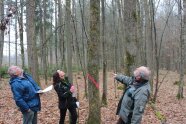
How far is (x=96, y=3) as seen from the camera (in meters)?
8.20

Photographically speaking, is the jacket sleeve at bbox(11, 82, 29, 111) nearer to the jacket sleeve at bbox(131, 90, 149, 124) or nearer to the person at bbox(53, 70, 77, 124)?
the person at bbox(53, 70, 77, 124)

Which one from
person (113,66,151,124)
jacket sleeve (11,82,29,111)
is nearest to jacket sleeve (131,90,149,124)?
person (113,66,151,124)

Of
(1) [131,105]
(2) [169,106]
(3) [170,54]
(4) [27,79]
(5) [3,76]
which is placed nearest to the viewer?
(1) [131,105]

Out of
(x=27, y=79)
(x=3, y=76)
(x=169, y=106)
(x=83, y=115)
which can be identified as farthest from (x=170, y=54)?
(x=27, y=79)

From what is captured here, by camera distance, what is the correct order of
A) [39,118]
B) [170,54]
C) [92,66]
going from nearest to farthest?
[92,66], [39,118], [170,54]

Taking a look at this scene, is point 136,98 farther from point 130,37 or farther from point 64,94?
point 130,37

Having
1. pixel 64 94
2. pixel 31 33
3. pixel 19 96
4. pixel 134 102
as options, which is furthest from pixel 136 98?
pixel 31 33

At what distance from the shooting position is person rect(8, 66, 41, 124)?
6.95m

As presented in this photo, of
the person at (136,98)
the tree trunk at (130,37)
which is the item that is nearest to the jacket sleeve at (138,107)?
the person at (136,98)

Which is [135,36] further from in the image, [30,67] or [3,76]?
[3,76]

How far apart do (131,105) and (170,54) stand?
49919 mm

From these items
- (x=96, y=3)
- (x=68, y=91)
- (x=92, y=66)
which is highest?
(x=96, y=3)

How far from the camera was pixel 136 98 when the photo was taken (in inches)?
219

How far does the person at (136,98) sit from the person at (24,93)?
2178 mm
